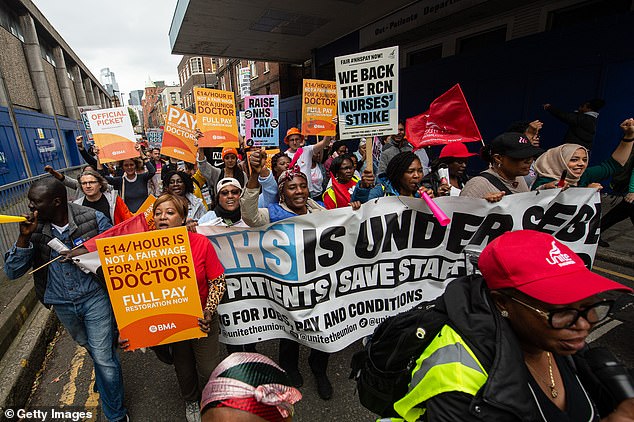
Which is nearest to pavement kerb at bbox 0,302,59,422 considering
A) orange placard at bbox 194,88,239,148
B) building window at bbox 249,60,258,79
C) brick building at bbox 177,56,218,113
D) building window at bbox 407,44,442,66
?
orange placard at bbox 194,88,239,148

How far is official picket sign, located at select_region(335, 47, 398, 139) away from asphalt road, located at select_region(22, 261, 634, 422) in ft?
7.83

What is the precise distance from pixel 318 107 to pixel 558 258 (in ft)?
19.3

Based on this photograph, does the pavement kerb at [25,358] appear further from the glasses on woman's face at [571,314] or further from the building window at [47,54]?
the building window at [47,54]

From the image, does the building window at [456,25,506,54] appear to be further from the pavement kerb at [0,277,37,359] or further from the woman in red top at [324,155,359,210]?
the pavement kerb at [0,277,37,359]

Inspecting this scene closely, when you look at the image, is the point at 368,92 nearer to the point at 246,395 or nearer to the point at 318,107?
the point at 318,107

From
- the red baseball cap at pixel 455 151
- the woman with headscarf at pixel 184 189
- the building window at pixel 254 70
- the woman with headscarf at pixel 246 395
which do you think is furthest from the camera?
the building window at pixel 254 70

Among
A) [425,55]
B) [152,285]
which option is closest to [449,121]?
[152,285]

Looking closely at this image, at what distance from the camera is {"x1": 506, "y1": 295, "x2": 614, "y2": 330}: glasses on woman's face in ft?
3.48

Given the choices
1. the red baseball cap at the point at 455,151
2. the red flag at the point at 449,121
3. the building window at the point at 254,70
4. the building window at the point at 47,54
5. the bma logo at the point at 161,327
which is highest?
the building window at the point at 47,54

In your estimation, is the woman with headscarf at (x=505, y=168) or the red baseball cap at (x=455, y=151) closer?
the woman with headscarf at (x=505, y=168)

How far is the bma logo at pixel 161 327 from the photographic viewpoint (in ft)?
7.41

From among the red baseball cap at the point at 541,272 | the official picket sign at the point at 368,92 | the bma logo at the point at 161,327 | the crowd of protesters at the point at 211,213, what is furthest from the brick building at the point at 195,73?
the red baseball cap at the point at 541,272

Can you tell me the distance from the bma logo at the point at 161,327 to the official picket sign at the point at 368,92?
8.45 feet

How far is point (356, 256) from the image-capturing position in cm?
274
